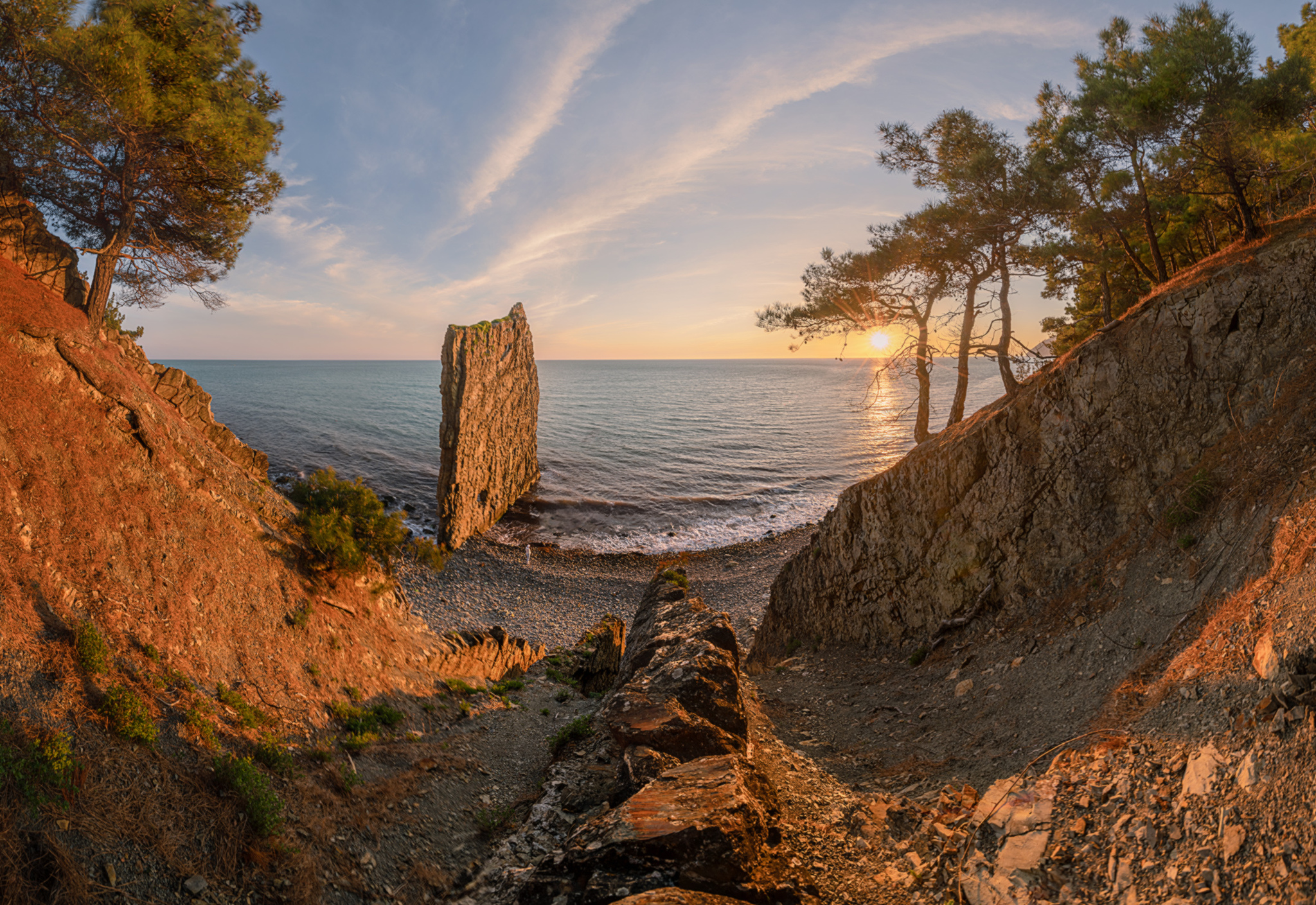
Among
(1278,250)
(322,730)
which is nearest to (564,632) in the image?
(322,730)

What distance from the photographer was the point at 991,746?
7.80m

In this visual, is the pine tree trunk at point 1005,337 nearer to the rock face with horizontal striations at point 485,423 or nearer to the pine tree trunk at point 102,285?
the pine tree trunk at point 102,285

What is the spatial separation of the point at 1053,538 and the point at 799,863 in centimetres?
828

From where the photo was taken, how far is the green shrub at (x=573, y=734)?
429 inches

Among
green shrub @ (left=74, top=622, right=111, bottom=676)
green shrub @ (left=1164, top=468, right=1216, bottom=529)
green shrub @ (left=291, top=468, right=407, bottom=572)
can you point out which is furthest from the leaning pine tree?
green shrub @ (left=1164, top=468, right=1216, bottom=529)

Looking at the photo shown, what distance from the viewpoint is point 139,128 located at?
12.8m

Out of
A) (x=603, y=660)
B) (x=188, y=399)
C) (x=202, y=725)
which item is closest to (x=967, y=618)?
(x=603, y=660)

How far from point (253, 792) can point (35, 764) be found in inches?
88.3

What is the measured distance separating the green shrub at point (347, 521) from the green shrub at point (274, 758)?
21.0 ft

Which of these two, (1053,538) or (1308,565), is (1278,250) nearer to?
(1053,538)

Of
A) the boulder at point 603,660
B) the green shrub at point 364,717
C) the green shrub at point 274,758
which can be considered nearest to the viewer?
the green shrub at point 274,758

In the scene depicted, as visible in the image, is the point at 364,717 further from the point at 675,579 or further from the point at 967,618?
the point at 967,618

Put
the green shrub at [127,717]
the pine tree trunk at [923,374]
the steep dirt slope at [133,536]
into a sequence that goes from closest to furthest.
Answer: the green shrub at [127,717]
the steep dirt slope at [133,536]
the pine tree trunk at [923,374]

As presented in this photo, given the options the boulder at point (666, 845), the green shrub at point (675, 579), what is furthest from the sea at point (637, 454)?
the boulder at point (666, 845)
